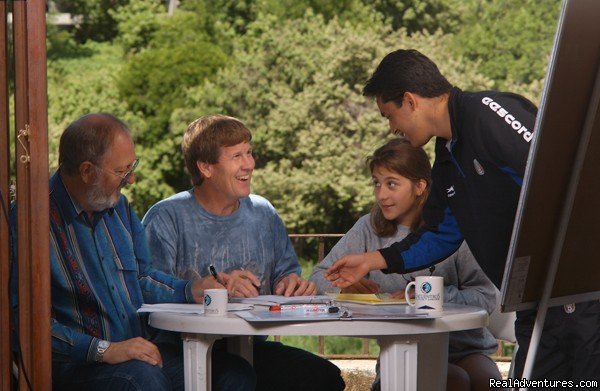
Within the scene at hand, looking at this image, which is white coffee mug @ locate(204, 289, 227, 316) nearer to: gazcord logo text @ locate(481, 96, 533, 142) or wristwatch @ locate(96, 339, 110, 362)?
wristwatch @ locate(96, 339, 110, 362)

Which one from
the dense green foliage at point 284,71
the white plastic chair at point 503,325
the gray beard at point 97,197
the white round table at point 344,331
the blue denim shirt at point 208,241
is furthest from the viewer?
the dense green foliage at point 284,71

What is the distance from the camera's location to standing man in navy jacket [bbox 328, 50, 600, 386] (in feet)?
8.23

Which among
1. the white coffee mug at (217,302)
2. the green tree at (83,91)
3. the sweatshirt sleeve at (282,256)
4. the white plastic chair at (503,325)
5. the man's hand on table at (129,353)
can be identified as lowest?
the green tree at (83,91)

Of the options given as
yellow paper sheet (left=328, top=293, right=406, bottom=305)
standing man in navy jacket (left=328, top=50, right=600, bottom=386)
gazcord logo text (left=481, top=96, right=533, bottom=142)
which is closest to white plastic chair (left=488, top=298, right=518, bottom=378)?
standing man in navy jacket (left=328, top=50, right=600, bottom=386)

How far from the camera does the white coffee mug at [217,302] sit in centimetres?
251

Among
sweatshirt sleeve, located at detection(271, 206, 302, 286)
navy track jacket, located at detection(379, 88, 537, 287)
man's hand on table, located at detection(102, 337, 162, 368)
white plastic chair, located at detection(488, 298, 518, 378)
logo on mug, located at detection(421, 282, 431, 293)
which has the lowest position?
white plastic chair, located at detection(488, 298, 518, 378)

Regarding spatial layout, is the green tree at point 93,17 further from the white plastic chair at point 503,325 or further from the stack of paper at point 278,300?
the stack of paper at point 278,300

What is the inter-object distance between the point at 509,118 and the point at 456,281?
0.84 metres

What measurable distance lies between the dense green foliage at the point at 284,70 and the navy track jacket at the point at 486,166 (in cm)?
1161

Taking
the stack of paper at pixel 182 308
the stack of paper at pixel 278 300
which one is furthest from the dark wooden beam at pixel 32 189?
the stack of paper at pixel 278 300

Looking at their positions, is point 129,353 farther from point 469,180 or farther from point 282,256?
point 469,180

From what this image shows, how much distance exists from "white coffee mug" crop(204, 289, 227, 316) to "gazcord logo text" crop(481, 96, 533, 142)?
771mm

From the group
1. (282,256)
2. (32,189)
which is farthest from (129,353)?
(282,256)

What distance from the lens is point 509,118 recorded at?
2545 millimetres
